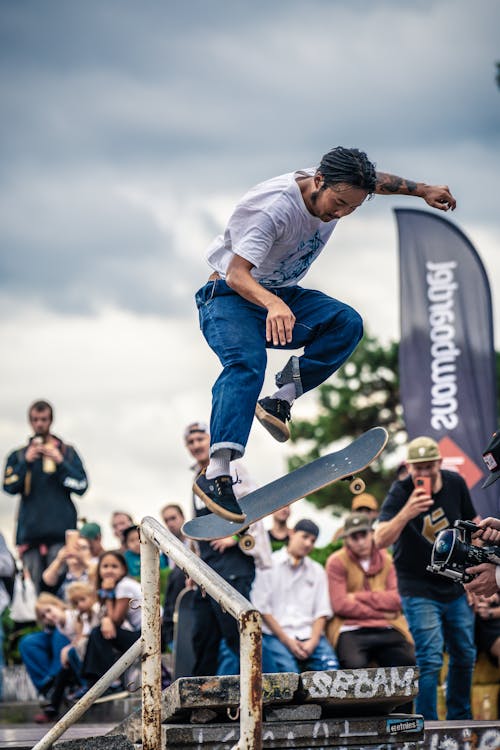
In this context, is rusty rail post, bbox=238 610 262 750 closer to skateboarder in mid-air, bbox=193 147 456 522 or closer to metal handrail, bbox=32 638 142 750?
metal handrail, bbox=32 638 142 750

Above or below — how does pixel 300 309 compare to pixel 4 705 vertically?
above

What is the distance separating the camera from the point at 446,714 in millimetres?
7766

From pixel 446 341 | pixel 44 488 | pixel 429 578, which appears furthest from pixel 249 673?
pixel 446 341

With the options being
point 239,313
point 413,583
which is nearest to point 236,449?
point 239,313

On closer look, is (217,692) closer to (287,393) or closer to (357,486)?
(357,486)

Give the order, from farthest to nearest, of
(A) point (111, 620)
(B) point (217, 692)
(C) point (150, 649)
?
(A) point (111, 620) < (B) point (217, 692) < (C) point (150, 649)

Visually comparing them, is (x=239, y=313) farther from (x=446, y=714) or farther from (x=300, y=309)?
(x=446, y=714)

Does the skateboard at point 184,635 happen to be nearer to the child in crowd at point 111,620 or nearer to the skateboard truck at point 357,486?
the child in crowd at point 111,620

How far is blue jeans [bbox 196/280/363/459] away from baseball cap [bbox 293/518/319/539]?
2.78 metres

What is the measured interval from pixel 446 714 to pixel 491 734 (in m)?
2.25

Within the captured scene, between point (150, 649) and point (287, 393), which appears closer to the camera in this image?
point (150, 649)

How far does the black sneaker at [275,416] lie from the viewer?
619 cm

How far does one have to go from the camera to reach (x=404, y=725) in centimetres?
531

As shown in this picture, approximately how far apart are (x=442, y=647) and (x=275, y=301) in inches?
139
